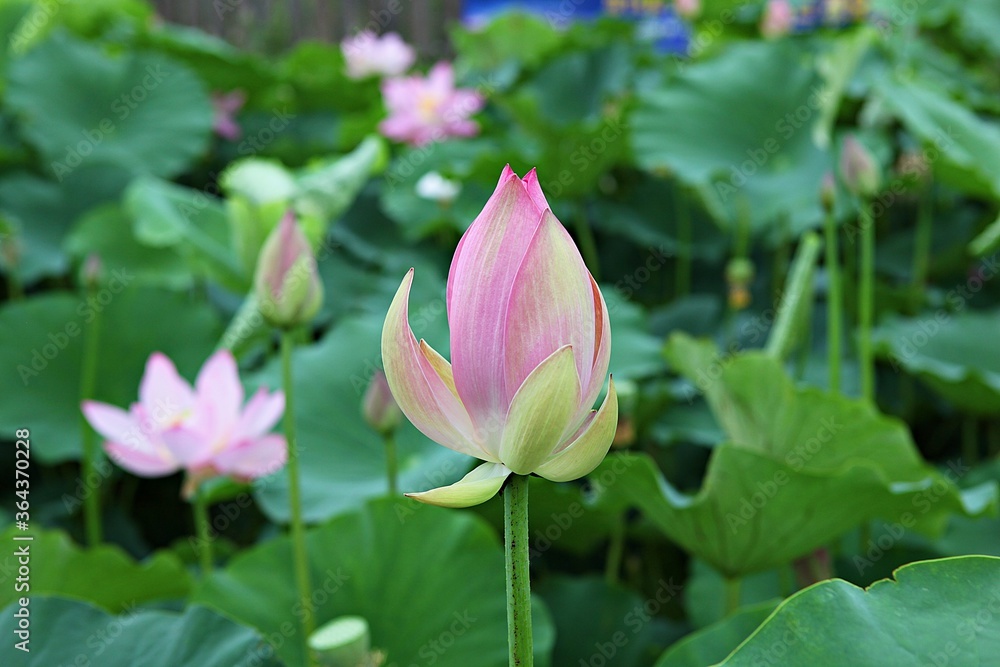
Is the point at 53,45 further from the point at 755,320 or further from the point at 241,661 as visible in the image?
the point at 241,661

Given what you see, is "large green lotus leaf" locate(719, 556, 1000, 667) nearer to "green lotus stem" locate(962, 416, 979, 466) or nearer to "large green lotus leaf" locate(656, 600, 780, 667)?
"large green lotus leaf" locate(656, 600, 780, 667)

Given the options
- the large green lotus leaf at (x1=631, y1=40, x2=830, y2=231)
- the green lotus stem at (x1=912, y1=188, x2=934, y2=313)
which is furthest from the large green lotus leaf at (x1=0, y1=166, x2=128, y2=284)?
the green lotus stem at (x1=912, y1=188, x2=934, y2=313)

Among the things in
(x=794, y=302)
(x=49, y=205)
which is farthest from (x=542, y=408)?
(x=49, y=205)

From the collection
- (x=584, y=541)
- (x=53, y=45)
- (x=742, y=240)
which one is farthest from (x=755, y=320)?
(x=53, y=45)

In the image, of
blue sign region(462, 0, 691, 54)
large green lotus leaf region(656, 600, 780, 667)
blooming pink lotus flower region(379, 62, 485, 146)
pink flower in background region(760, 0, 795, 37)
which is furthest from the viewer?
blue sign region(462, 0, 691, 54)

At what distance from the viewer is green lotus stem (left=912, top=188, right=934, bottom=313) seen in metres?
1.23

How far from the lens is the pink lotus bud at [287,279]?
1.90ft

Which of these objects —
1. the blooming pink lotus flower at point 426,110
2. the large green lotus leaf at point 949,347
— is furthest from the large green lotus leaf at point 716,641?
the blooming pink lotus flower at point 426,110

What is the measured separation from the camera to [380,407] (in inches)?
26.3

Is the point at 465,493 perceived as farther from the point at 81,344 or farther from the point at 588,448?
the point at 81,344

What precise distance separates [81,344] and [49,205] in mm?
471

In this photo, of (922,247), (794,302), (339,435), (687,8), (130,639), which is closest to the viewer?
(130,639)

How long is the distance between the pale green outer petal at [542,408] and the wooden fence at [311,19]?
3.10m

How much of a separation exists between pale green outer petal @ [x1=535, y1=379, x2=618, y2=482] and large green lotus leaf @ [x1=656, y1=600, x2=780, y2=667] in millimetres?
317
